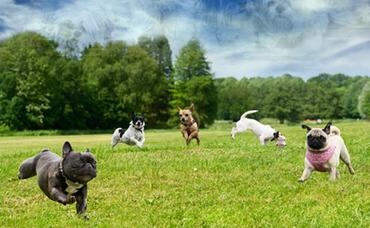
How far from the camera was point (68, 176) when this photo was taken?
611 centimetres

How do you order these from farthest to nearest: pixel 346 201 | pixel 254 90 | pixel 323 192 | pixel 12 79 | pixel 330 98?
pixel 254 90 < pixel 330 98 < pixel 12 79 < pixel 323 192 < pixel 346 201

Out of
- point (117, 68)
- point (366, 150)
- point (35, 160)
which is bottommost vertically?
point (366, 150)

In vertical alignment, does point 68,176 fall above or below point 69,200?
above

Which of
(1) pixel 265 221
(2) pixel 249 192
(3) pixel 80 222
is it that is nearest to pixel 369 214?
(1) pixel 265 221

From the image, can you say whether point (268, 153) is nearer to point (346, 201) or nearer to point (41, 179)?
point (346, 201)

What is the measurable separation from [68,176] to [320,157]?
18.2ft

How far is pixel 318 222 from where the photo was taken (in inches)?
268

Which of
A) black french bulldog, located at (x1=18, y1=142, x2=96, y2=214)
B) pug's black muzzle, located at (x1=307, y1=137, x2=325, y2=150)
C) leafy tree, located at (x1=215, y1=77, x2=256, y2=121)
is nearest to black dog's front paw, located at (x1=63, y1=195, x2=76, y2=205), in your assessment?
black french bulldog, located at (x1=18, y1=142, x2=96, y2=214)

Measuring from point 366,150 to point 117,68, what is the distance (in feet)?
202

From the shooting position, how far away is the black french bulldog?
600 centimetres

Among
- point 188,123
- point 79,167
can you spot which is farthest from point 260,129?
point 79,167

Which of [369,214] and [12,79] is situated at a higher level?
[12,79]

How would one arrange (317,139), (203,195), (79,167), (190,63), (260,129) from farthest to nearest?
1. (190,63)
2. (260,129)
3. (317,139)
4. (203,195)
5. (79,167)

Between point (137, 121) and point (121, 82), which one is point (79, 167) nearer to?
point (137, 121)
